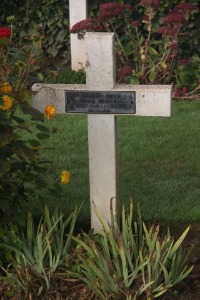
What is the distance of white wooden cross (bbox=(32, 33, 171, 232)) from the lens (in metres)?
4.92

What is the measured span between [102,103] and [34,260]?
969 mm

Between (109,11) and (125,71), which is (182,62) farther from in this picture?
(109,11)

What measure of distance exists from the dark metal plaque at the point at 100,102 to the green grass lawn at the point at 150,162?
403 mm

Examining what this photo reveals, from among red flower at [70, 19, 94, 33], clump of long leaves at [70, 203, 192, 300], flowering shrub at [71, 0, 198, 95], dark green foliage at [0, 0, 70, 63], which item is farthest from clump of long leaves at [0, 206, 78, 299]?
dark green foliage at [0, 0, 70, 63]

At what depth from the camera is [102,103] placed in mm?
5000

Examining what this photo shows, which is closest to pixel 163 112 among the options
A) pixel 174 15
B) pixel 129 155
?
pixel 129 155

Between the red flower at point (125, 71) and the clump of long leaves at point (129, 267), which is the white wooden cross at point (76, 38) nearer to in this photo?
the red flower at point (125, 71)

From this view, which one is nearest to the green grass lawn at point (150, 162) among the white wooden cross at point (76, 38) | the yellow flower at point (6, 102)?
the yellow flower at point (6, 102)

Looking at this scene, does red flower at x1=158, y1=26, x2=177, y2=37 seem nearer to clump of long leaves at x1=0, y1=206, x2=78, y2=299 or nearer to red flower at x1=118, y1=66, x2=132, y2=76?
red flower at x1=118, y1=66, x2=132, y2=76

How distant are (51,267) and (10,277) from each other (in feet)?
0.70

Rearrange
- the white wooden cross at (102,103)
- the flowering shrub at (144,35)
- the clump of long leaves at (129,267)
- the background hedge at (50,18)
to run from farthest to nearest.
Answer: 1. the background hedge at (50,18)
2. the flowering shrub at (144,35)
3. the white wooden cross at (102,103)
4. the clump of long leaves at (129,267)

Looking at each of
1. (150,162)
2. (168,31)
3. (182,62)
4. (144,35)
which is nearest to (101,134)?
(150,162)

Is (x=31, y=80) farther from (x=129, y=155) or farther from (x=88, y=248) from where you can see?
(x=88, y=248)

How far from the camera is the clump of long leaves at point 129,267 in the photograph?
4336mm
